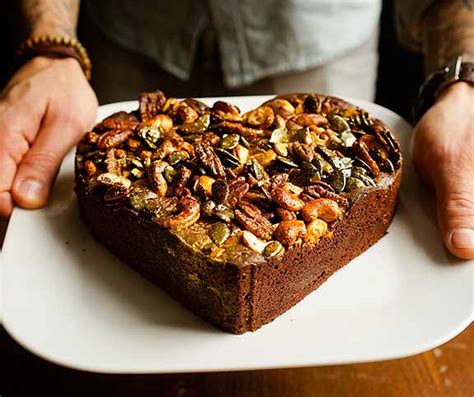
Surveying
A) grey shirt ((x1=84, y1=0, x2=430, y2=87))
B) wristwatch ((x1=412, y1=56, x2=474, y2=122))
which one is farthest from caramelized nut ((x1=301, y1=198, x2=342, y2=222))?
grey shirt ((x1=84, y1=0, x2=430, y2=87))

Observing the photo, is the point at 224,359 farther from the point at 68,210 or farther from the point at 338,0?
the point at 338,0

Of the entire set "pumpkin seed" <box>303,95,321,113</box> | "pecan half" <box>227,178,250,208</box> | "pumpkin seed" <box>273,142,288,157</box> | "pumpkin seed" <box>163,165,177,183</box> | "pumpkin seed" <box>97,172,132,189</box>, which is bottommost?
"pumpkin seed" <box>303,95,321,113</box>

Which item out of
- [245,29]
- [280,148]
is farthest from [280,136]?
[245,29]

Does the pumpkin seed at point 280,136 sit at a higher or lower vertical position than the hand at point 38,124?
higher

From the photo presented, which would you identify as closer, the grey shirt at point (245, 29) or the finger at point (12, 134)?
the finger at point (12, 134)

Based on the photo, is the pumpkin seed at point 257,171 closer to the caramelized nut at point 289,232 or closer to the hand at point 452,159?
the caramelized nut at point 289,232

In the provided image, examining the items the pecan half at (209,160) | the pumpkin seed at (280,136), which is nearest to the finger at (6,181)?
the pecan half at (209,160)

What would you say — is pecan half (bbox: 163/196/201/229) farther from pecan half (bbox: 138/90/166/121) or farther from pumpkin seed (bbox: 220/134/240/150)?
pecan half (bbox: 138/90/166/121)
